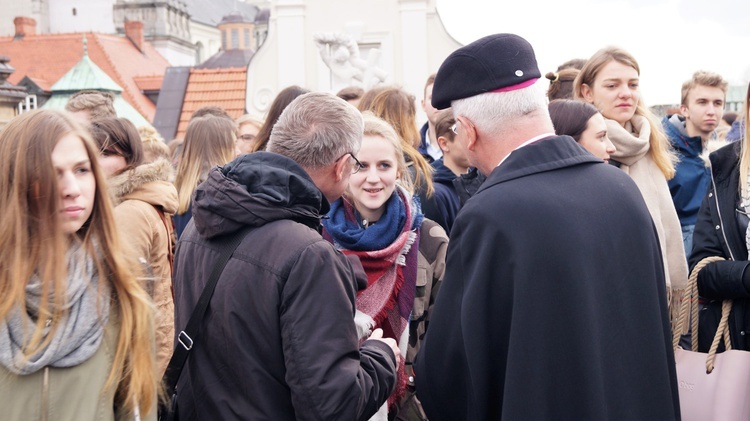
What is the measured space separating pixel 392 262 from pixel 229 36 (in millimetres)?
78539

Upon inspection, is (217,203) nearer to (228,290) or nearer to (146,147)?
(228,290)

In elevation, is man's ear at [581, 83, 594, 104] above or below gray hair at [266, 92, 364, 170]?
above

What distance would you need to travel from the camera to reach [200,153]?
217 inches

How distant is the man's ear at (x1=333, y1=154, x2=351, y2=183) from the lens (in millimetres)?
2977

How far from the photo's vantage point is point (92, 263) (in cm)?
254

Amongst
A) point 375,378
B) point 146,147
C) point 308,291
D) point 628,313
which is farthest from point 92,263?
point 146,147

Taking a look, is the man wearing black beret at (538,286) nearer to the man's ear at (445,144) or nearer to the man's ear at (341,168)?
the man's ear at (341,168)

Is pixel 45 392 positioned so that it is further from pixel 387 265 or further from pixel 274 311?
pixel 387 265

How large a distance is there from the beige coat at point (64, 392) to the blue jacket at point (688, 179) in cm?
373

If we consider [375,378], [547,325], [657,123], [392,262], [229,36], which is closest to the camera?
[547,325]

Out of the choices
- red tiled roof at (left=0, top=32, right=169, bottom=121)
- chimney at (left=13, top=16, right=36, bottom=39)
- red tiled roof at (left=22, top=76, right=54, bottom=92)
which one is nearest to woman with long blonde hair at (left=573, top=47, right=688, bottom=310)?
red tiled roof at (left=22, top=76, right=54, bottom=92)

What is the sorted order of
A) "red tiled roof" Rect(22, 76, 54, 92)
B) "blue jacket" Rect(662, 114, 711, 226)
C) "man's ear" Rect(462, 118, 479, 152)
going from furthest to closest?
"red tiled roof" Rect(22, 76, 54, 92) < "blue jacket" Rect(662, 114, 711, 226) < "man's ear" Rect(462, 118, 479, 152)

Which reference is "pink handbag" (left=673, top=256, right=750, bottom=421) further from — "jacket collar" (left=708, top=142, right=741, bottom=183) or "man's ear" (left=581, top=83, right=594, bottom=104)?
"man's ear" (left=581, top=83, right=594, bottom=104)

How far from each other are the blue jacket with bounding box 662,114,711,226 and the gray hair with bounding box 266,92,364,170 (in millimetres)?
2851
